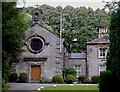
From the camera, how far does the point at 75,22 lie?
4941cm

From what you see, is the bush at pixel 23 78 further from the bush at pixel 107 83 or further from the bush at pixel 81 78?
the bush at pixel 107 83

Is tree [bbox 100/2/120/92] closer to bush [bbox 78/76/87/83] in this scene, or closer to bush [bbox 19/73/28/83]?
bush [bbox 19/73/28/83]

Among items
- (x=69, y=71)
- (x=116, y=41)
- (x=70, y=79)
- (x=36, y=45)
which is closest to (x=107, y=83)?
(x=116, y=41)

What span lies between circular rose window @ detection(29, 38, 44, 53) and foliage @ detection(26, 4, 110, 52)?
372 inches

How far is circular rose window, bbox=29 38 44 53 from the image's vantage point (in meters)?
37.5

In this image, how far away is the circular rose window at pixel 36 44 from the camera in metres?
37.5


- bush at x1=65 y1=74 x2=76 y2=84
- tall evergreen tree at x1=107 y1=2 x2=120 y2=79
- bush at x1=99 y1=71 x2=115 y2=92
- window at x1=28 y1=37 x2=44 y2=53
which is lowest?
bush at x1=65 y1=74 x2=76 y2=84

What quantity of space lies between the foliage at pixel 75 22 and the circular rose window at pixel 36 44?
944 centimetres

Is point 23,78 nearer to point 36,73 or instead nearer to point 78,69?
point 36,73

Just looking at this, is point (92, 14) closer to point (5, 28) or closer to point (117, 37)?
point (5, 28)

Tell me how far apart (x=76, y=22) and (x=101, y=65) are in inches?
487

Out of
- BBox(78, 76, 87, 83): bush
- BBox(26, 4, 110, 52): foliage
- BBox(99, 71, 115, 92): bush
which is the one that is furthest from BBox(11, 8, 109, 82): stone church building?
BBox(99, 71, 115, 92): bush

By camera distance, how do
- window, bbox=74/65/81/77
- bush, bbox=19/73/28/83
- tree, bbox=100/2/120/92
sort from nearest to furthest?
tree, bbox=100/2/120/92 < bush, bbox=19/73/28/83 < window, bbox=74/65/81/77

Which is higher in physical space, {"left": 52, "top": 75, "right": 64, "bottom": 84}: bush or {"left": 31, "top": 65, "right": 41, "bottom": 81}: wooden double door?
{"left": 31, "top": 65, "right": 41, "bottom": 81}: wooden double door
